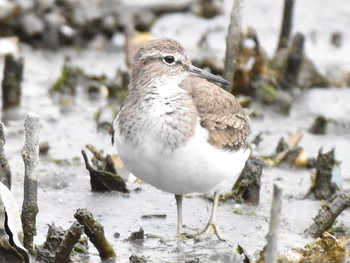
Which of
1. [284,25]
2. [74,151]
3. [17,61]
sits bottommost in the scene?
[74,151]

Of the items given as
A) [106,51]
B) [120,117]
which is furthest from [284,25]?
[120,117]

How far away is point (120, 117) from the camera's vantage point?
22.6 ft

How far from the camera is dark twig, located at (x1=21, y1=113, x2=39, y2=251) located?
6008mm

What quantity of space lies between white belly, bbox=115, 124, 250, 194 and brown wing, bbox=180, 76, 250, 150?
0.42 feet

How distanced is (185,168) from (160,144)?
259mm

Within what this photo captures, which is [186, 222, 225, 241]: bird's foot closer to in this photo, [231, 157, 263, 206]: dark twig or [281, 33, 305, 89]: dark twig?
[231, 157, 263, 206]: dark twig

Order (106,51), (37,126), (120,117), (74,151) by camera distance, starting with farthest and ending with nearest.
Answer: (106,51) → (74,151) → (120,117) → (37,126)

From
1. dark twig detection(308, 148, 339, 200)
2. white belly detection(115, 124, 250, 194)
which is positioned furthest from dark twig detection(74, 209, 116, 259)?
dark twig detection(308, 148, 339, 200)

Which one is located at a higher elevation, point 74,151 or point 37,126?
point 37,126

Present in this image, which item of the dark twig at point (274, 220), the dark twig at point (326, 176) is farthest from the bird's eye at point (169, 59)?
the dark twig at point (274, 220)

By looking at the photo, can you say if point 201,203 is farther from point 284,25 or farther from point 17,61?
point 284,25

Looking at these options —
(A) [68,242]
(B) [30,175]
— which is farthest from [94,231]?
(B) [30,175]

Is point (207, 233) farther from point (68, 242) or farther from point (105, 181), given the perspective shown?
point (68, 242)

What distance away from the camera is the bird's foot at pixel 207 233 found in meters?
7.09
